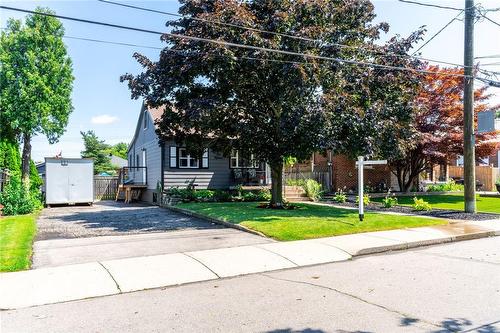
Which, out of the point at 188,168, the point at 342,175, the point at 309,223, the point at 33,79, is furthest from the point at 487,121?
the point at 33,79

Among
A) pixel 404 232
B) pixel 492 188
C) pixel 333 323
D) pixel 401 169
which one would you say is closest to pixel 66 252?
pixel 333 323

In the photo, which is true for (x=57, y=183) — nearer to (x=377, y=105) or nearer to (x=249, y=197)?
(x=249, y=197)

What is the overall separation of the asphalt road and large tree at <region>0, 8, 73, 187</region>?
667 inches

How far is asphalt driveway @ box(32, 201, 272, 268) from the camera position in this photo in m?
8.37

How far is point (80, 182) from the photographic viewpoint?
68.3 ft

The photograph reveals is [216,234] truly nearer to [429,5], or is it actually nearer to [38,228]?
[38,228]

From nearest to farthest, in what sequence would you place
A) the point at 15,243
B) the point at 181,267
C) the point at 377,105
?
the point at 181,267, the point at 15,243, the point at 377,105

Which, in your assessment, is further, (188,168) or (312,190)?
(188,168)

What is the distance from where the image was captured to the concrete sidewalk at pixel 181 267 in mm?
5977

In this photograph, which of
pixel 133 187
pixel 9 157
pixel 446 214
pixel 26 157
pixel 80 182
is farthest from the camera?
pixel 133 187

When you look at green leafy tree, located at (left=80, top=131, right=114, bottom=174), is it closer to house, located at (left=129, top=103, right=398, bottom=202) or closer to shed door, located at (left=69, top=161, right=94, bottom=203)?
house, located at (left=129, top=103, right=398, bottom=202)

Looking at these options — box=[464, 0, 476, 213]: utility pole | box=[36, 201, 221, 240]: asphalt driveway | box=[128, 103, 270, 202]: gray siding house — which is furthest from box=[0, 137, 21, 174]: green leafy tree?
box=[464, 0, 476, 213]: utility pole

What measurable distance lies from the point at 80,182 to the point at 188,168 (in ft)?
18.2

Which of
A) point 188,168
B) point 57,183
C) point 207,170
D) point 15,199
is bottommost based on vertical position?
point 15,199
